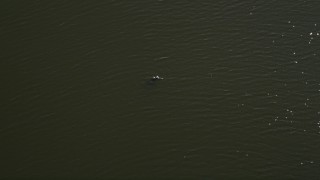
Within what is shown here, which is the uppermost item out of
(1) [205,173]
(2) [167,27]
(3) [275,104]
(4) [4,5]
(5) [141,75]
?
(4) [4,5]

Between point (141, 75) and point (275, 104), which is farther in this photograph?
point (141, 75)

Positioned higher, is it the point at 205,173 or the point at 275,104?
the point at 275,104

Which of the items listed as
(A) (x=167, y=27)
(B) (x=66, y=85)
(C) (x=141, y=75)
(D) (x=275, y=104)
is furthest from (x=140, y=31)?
(D) (x=275, y=104)

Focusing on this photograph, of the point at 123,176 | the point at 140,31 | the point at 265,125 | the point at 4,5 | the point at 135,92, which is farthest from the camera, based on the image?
the point at 4,5

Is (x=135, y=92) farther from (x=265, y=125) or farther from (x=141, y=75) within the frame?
(x=265, y=125)

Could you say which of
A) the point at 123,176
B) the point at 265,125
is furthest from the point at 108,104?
the point at 265,125

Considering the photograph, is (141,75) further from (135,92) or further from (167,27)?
(167,27)

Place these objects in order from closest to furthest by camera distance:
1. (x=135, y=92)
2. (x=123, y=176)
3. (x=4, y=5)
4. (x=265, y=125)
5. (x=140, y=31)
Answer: (x=123, y=176) → (x=265, y=125) → (x=135, y=92) → (x=140, y=31) → (x=4, y=5)
